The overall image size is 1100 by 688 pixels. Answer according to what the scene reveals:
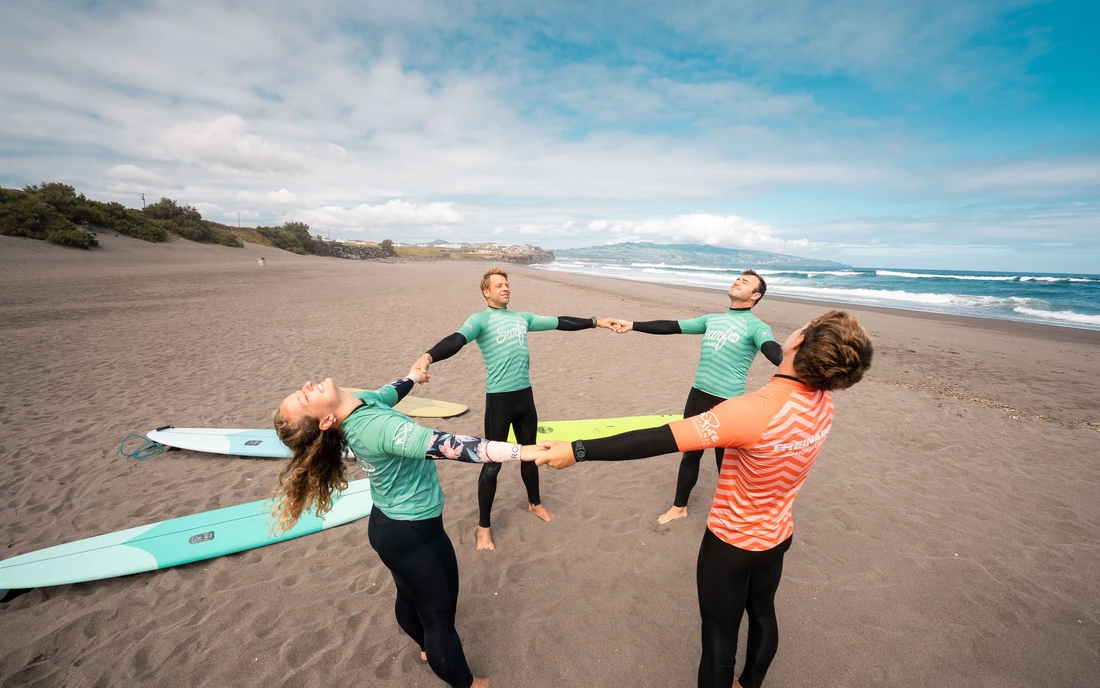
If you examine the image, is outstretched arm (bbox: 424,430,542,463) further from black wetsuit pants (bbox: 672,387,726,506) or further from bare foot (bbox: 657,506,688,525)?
bare foot (bbox: 657,506,688,525)

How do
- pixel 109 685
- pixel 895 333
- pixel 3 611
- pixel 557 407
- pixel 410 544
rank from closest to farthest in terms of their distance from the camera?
1. pixel 410 544
2. pixel 109 685
3. pixel 3 611
4. pixel 557 407
5. pixel 895 333

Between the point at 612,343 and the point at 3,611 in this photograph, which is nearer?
the point at 3,611

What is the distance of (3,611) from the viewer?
336cm

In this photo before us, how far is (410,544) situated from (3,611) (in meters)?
4.03

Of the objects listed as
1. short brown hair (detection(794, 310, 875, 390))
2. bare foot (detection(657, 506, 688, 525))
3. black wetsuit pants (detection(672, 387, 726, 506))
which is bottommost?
bare foot (detection(657, 506, 688, 525))

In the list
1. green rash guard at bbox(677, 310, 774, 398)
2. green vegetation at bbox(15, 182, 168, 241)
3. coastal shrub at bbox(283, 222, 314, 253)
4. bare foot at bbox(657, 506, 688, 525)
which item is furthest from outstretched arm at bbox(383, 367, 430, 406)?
coastal shrub at bbox(283, 222, 314, 253)

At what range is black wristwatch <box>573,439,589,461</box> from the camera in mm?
1992

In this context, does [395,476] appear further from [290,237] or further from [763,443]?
[290,237]

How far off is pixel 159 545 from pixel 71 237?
3622 centimetres

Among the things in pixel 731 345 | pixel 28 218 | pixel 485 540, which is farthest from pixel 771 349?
pixel 28 218

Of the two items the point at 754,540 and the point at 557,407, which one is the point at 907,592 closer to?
the point at 754,540

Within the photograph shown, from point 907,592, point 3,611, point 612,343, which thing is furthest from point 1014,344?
point 3,611

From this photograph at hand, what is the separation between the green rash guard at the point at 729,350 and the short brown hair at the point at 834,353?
6.84ft

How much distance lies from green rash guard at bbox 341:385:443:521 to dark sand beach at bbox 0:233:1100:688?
161cm
